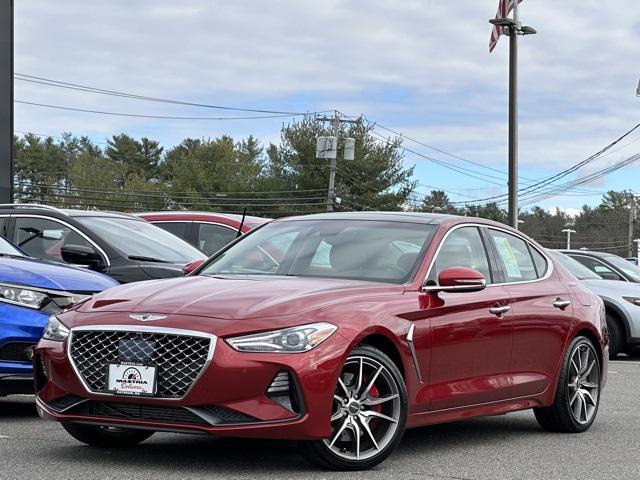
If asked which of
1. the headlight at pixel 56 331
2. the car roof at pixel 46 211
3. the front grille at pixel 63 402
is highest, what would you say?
the car roof at pixel 46 211

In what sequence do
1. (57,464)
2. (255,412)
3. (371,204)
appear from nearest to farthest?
(255,412), (57,464), (371,204)

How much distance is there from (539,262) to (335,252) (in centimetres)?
198

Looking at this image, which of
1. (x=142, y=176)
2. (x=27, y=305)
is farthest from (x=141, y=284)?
(x=142, y=176)

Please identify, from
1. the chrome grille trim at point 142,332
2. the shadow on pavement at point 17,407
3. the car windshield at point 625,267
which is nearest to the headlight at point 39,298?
the shadow on pavement at point 17,407

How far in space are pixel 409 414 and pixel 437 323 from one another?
22.5 inches

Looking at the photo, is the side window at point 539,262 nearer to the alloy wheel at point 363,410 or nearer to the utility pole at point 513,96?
the alloy wheel at point 363,410

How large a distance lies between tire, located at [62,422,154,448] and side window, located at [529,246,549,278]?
3.10m

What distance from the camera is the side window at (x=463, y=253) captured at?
739cm

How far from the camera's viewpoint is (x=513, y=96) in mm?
26531

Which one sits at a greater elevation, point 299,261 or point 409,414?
point 299,261

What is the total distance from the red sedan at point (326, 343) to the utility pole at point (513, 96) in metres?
18.2

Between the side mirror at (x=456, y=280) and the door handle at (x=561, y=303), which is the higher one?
Result: the side mirror at (x=456, y=280)

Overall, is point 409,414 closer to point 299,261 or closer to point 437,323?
point 437,323

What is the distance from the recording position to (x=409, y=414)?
6695mm
